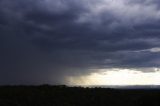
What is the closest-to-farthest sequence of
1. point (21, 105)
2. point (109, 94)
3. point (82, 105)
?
point (21, 105) → point (82, 105) → point (109, 94)

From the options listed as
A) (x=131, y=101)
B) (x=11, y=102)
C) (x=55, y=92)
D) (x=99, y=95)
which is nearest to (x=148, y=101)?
(x=131, y=101)

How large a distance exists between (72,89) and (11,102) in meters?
18.1

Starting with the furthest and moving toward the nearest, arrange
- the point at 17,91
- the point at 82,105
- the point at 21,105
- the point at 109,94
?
the point at 109,94, the point at 17,91, the point at 82,105, the point at 21,105

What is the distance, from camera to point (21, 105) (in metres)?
50.8

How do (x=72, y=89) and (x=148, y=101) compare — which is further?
(x=72, y=89)

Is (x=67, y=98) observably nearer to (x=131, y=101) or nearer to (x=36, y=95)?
(x=36, y=95)

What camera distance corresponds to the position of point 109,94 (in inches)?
2562

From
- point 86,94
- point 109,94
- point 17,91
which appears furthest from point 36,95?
point 109,94

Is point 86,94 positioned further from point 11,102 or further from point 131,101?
point 11,102

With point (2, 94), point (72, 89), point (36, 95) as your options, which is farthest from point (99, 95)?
point (2, 94)

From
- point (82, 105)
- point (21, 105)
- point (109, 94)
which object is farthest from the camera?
point (109, 94)

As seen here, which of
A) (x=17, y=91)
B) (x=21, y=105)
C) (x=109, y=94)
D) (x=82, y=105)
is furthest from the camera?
(x=109, y=94)

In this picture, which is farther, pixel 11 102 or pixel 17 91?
pixel 17 91

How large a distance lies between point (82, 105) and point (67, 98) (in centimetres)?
367
